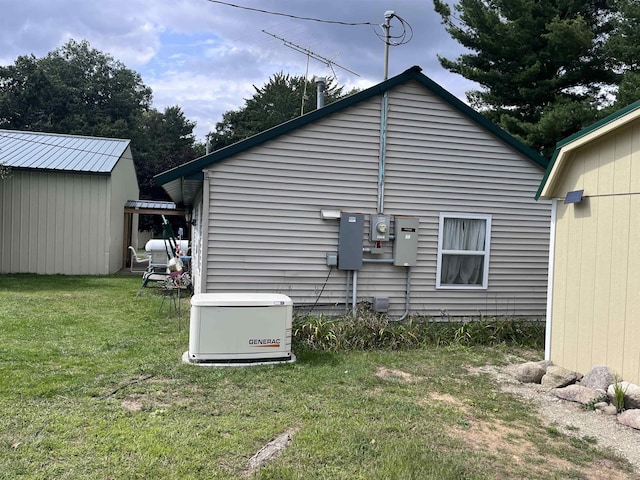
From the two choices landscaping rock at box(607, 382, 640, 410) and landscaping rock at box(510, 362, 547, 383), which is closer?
landscaping rock at box(607, 382, 640, 410)

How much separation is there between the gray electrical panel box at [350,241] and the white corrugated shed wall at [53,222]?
8.53 metres

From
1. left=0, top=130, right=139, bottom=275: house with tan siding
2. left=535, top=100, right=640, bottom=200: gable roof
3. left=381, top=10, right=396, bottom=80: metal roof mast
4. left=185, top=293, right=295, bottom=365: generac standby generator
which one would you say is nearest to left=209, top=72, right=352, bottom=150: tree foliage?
left=0, top=130, right=139, bottom=275: house with tan siding

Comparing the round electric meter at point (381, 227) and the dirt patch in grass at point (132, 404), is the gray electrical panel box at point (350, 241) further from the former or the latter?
the dirt patch in grass at point (132, 404)

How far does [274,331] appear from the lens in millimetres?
5066

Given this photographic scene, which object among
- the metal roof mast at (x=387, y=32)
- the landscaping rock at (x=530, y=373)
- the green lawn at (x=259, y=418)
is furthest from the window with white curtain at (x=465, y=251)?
the metal roof mast at (x=387, y=32)

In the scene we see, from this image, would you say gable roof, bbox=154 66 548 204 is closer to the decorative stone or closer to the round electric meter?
the round electric meter

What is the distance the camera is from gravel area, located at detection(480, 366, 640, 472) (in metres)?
3.49

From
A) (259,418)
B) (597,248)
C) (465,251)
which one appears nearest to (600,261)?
(597,248)

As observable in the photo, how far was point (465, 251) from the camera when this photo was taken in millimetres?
7566

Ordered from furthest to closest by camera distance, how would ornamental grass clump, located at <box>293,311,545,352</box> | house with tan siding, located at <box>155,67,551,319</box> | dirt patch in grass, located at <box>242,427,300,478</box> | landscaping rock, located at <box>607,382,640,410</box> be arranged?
house with tan siding, located at <box>155,67,551,319</box>
ornamental grass clump, located at <box>293,311,545,352</box>
landscaping rock, located at <box>607,382,640,410</box>
dirt patch in grass, located at <box>242,427,300,478</box>

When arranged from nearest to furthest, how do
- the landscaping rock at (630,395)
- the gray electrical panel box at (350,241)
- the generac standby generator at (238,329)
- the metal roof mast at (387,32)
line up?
the landscaping rock at (630,395) < the generac standby generator at (238,329) < the gray electrical panel box at (350,241) < the metal roof mast at (387,32)

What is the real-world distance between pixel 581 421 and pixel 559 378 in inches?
34.8

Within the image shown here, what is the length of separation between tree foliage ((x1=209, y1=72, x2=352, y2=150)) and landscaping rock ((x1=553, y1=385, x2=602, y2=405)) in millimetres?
29908

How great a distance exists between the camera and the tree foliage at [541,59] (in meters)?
13.3
